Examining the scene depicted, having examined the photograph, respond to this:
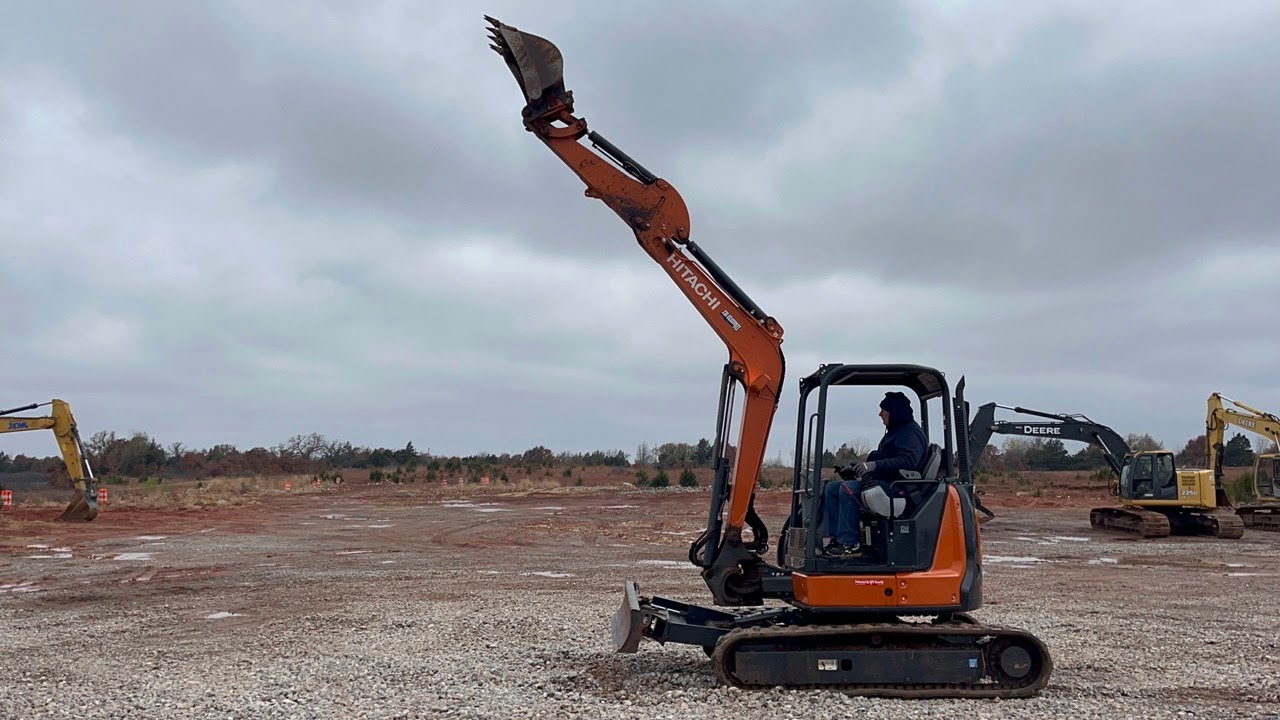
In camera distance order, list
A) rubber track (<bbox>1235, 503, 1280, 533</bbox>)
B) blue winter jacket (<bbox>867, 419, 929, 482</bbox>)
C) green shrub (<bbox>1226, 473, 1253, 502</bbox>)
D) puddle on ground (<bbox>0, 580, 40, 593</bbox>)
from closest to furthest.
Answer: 1. blue winter jacket (<bbox>867, 419, 929, 482</bbox>)
2. puddle on ground (<bbox>0, 580, 40, 593</bbox>)
3. rubber track (<bbox>1235, 503, 1280, 533</bbox>)
4. green shrub (<bbox>1226, 473, 1253, 502</bbox>)

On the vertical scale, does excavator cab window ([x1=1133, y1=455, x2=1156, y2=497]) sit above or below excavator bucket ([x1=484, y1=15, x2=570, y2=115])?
below

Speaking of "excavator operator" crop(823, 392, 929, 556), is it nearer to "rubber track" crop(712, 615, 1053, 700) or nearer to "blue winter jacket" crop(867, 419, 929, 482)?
"blue winter jacket" crop(867, 419, 929, 482)

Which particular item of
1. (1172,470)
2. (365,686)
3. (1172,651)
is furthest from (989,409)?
(365,686)

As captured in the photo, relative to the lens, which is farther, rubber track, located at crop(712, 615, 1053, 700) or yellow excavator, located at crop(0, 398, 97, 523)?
yellow excavator, located at crop(0, 398, 97, 523)

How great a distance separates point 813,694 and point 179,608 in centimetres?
938

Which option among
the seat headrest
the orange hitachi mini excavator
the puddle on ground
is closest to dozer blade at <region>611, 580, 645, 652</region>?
the orange hitachi mini excavator

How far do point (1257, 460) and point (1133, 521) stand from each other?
24.7 feet

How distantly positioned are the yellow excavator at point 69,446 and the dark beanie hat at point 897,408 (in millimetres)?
27766

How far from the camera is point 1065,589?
1560 centimetres

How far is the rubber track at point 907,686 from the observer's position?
7.95 metres

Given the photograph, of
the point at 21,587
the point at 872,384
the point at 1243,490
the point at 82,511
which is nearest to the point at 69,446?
the point at 82,511

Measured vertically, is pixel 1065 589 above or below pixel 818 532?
below

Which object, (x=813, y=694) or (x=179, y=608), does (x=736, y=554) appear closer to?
(x=813, y=694)

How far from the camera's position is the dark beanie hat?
8.38 m
